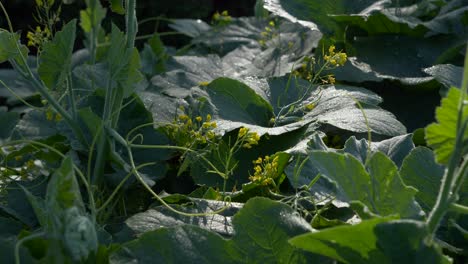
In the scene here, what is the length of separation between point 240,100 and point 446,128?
74 centimetres

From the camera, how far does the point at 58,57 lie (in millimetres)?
1267

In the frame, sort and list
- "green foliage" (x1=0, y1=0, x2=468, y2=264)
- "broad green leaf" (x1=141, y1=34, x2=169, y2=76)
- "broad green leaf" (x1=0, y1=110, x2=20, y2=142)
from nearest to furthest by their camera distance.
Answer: "green foliage" (x1=0, y1=0, x2=468, y2=264) → "broad green leaf" (x1=0, y1=110, x2=20, y2=142) → "broad green leaf" (x1=141, y1=34, x2=169, y2=76)

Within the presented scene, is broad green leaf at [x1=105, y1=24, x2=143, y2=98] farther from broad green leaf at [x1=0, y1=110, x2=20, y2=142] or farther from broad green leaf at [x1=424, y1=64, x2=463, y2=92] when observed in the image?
broad green leaf at [x1=424, y1=64, x2=463, y2=92]

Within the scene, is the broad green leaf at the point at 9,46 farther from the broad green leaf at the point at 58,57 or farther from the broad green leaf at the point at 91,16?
the broad green leaf at the point at 91,16

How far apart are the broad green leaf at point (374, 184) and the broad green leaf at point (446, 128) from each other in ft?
0.31

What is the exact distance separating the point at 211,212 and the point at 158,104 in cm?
48

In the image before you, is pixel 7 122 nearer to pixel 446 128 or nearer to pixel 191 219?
pixel 191 219

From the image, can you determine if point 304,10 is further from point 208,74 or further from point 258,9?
point 258,9

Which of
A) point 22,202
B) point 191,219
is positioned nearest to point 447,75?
point 191,219

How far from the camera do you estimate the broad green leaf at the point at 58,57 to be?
1.26 meters

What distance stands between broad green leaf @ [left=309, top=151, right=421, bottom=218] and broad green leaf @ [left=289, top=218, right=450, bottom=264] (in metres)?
0.07

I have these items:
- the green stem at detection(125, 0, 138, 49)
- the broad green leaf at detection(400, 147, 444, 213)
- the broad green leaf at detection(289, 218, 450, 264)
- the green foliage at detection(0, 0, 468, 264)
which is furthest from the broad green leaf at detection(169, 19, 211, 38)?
the broad green leaf at detection(289, 218, 450, 264)

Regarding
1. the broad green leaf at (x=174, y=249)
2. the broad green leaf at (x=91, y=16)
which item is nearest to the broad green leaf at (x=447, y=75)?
the broad green leaf at (x=174, y=249)

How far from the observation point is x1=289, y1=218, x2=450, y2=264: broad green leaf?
2.81 ft
